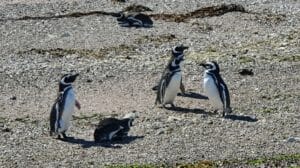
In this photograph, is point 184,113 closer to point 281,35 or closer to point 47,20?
point 281,35

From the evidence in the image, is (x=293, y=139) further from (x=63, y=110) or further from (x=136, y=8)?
(x=136, y=8)

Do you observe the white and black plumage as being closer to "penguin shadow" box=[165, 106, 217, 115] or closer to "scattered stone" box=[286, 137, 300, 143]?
"penguin shadow" box=[165, 106, 217, 115]

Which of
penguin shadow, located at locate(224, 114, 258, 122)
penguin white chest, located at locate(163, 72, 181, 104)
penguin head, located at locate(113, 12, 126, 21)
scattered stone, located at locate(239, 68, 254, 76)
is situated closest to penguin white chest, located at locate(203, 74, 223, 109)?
penguin shadow, located at locate(224, 114, 258, 122)

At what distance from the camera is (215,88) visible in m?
17.8

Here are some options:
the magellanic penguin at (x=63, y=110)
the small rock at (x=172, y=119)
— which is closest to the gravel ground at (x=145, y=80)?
the small rock at (x=172, y=119)

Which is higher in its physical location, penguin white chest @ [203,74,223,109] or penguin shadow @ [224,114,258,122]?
penguin white chest @ [203,74,223,109]

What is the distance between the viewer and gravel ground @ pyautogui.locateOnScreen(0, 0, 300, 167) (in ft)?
50.1

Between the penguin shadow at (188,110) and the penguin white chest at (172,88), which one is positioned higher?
the penguin white chest at (172,88)

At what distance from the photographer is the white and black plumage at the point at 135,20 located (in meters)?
26.5

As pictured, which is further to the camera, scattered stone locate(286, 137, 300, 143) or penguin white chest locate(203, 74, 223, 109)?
penguin white chest locate(203, 74, 223, 109)

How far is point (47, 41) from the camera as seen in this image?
82.3ft

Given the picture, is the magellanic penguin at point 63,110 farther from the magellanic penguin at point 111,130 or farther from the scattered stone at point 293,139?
the scattered stone at point 293,139

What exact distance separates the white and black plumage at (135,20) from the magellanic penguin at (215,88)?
8.68m

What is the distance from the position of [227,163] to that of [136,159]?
4.21 feet
